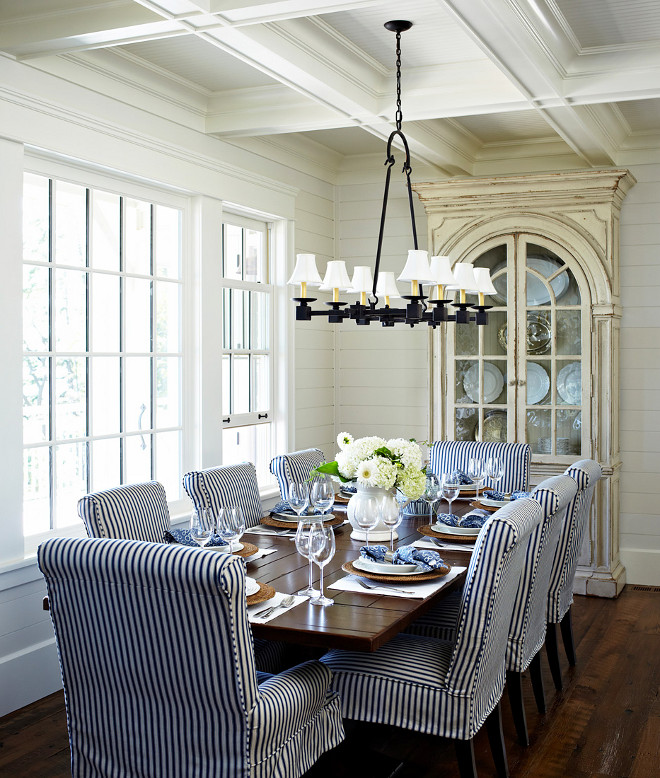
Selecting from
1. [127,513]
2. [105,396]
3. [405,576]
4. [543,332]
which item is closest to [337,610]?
[405,576]

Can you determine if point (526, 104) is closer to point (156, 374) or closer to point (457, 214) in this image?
point (457, 214)

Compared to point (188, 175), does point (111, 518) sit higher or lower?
lower

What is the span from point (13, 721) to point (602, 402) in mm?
3476

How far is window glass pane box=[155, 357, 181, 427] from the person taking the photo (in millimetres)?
4234

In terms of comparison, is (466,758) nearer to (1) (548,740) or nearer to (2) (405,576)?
(2) (405,576)

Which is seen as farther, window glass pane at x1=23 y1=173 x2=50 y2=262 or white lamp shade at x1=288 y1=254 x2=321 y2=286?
window glass pane at x1=23 y1=173 x2=50 y2=262

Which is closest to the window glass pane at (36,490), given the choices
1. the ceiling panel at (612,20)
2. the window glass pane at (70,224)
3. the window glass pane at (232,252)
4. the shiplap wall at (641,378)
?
the window glass pane at (70,224)

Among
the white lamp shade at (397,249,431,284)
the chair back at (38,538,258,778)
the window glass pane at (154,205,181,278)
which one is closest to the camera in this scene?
the chair back at (38,538,258,778)

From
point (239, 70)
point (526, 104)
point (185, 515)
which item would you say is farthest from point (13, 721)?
point (526, 104)

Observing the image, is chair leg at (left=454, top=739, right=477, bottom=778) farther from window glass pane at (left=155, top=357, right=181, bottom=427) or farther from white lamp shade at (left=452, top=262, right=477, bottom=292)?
window glass pane at (left=155, top=357, right=181, bottom=427)

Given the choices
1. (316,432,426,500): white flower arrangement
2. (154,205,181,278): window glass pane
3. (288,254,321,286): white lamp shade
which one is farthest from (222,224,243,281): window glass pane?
(316,432,426,500): white flower arrangement

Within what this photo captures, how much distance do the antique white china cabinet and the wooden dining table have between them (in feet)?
7.04

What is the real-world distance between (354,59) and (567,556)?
228 centimetres

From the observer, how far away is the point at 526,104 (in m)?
3.83
